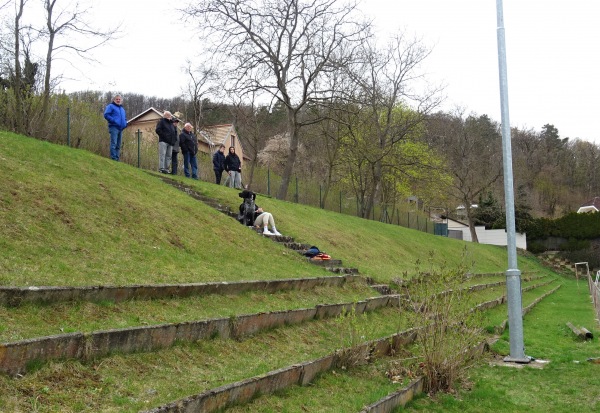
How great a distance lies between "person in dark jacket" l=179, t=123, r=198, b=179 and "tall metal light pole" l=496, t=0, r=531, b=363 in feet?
37.4

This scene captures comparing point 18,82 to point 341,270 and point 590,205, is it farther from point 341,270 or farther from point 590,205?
point 590,205

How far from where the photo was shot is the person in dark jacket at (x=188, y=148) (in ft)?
65.5

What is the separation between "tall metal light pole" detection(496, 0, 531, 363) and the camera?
9969 millimetres

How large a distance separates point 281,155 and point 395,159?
18.8 meters

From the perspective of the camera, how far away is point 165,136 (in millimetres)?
18734

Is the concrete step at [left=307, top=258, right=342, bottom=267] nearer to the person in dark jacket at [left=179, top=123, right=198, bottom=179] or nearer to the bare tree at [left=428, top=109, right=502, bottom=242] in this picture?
the person in dark jacket at [left=179, top=123, right=198, bottom=179]

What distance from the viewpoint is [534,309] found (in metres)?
20.2

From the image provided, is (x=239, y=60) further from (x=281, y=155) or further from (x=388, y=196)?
(x=281, y=155)

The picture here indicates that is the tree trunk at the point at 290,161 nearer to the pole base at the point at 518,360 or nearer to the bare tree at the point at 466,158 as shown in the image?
the pole base at the point at 518,360

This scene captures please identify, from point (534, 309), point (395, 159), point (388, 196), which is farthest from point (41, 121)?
point (388, 196)

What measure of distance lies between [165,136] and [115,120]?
8.19 feet

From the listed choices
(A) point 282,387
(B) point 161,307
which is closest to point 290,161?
(B) point 161,307

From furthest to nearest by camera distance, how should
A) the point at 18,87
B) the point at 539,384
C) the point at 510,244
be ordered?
1. the point at 18,87
2. the point at 510,244
3. the point at 539,384

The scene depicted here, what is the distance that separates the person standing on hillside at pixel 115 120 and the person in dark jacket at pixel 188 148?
300cm
